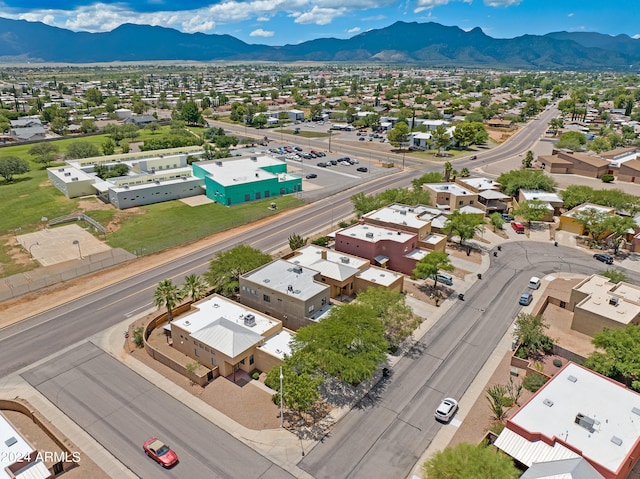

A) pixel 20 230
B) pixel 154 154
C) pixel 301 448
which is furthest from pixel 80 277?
pixel 154 154

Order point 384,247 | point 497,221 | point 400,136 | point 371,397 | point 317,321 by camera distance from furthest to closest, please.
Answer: point 400,136
point 497,221
point 384,247
point 317,321
point 371,397

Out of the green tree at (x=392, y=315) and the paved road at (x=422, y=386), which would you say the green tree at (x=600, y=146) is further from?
the green tree at (x=392, y=315)

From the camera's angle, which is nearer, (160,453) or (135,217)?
(160,453)

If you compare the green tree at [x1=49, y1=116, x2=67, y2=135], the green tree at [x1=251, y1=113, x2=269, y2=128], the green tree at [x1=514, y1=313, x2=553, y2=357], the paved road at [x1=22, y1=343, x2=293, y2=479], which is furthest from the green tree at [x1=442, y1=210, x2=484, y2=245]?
the green tree at [x1=49, y1=116, x2=67, y2=135]

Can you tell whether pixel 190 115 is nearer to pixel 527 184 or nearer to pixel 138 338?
pixel 527 184

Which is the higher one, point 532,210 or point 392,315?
point 532,210

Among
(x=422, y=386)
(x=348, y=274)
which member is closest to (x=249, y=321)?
(x=348, y=274)

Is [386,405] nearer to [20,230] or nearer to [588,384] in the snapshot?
[588,384]
